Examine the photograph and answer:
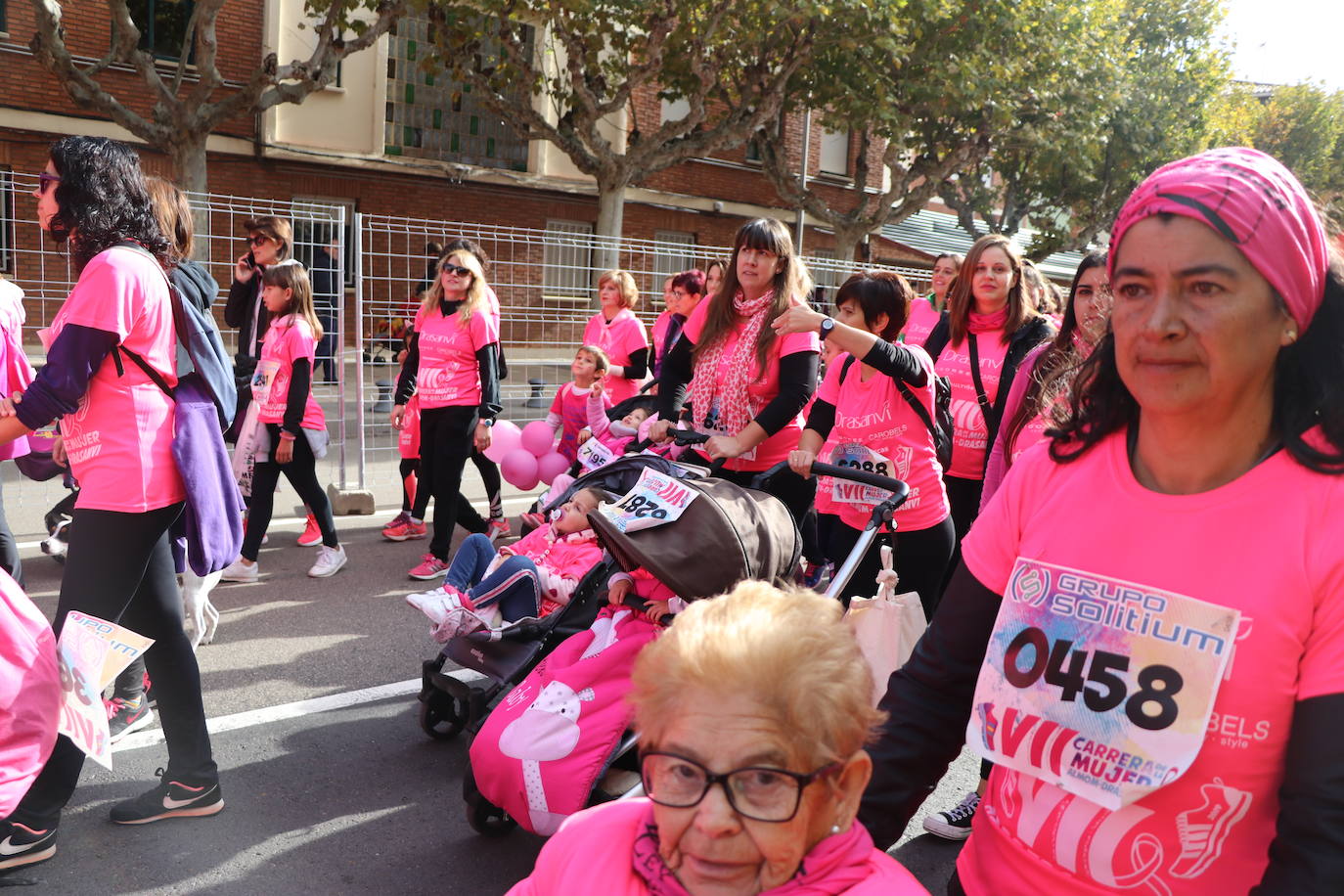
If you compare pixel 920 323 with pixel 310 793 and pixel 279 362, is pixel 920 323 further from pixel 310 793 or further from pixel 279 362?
pixel 310 793

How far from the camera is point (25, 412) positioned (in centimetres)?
326

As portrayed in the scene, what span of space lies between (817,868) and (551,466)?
6666 millimetres

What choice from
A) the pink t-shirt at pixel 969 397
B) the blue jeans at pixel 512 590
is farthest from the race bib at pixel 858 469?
the blue jeans at pixel 512 590

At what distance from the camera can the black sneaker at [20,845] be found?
328 cm

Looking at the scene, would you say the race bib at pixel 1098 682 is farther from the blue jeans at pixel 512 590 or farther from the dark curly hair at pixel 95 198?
the dark curly hair at pixel 95 198

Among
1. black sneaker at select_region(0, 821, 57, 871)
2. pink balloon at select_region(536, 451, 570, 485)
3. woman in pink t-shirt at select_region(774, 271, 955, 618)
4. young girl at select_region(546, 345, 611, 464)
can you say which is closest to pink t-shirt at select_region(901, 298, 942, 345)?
young girl at select_region(546, 345, 611, 464)

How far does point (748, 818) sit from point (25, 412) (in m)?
2.79

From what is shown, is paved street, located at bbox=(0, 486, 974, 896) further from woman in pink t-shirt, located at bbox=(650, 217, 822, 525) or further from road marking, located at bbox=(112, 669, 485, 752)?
woman in pink t-shirt, located at bbox=(650, 217, 822, 525)

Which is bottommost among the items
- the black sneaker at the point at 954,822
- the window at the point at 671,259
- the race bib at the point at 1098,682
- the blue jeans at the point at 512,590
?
the black sneaker at the point at 954,822

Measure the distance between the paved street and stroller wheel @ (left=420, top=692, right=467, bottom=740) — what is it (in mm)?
53

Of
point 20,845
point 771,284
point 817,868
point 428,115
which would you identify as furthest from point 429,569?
point 428,115

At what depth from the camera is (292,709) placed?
4.68 m

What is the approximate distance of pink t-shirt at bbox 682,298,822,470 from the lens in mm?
4820

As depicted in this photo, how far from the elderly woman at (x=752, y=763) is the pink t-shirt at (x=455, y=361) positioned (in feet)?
18.6
